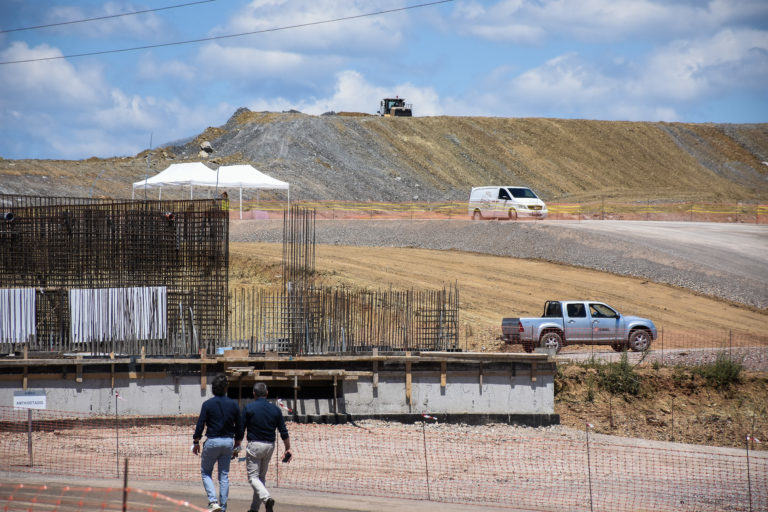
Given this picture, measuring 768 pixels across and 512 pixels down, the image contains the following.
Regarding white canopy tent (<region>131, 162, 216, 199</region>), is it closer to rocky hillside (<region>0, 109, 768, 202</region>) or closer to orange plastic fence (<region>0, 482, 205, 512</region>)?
rocky hillside (<region>0, 109, 768, 202</region>)

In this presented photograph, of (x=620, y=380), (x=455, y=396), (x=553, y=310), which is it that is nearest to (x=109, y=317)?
(x=455, y=396)

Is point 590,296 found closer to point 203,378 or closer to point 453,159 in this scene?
point 203,378

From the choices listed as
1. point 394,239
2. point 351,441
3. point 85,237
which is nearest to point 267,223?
point 394,239

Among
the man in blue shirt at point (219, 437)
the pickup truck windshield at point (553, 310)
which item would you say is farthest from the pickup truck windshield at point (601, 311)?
the man in blue shirt at point (219, 437)

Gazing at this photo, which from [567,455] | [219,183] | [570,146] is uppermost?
[570,146]

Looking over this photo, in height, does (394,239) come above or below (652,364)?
above

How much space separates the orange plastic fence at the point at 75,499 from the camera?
36.5ft

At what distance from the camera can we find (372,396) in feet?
64.8

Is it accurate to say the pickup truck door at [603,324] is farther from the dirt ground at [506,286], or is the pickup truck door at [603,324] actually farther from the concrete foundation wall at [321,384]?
the concrete foundation wall at [321,384]

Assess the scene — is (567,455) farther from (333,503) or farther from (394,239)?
(394,239)

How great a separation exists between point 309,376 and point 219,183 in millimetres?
25281

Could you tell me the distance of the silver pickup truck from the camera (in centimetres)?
2475

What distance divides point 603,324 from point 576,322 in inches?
34.1

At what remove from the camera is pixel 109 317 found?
19.3 metres
